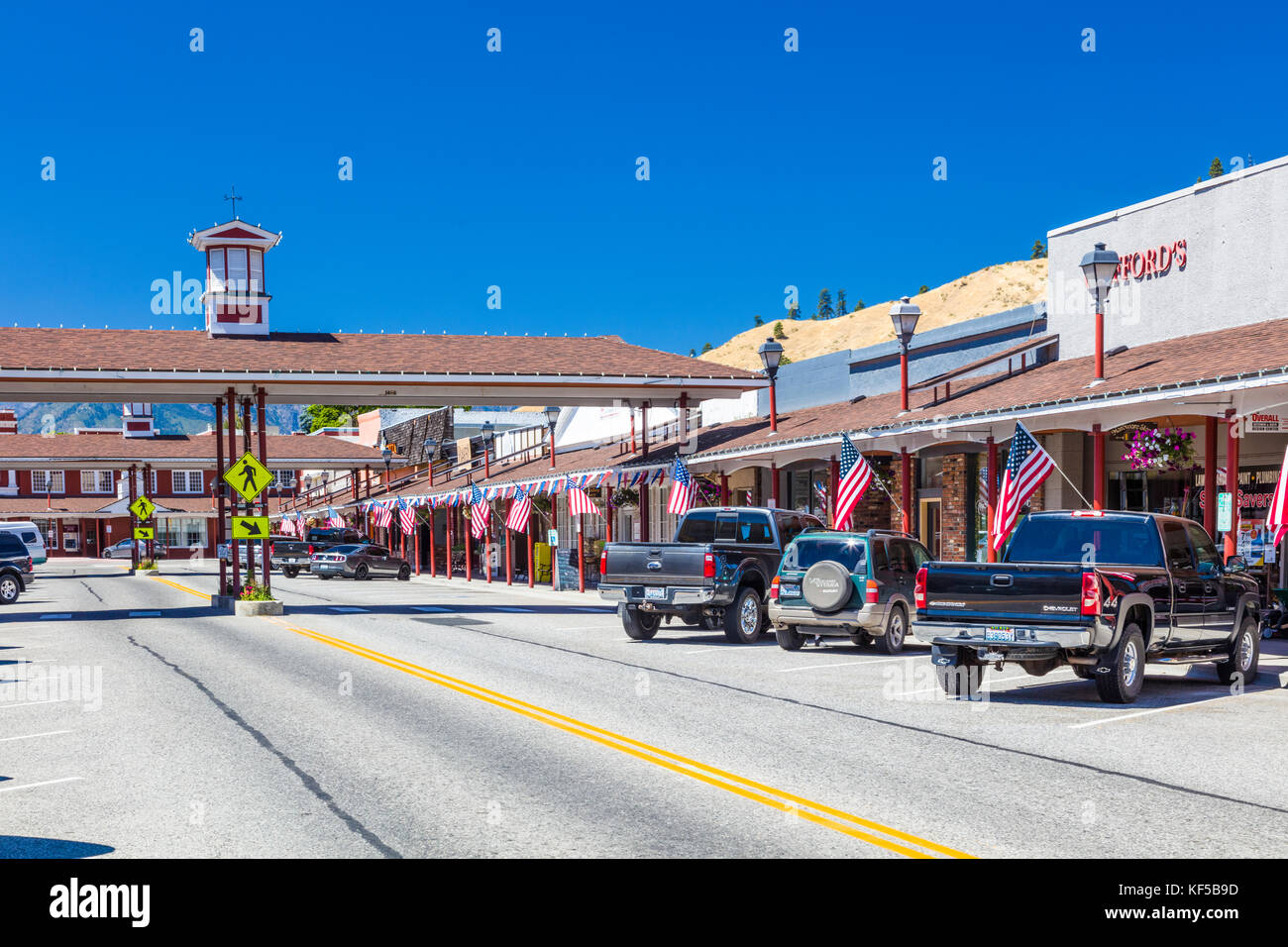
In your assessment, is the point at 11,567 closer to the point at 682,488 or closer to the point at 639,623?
the point at 682,488

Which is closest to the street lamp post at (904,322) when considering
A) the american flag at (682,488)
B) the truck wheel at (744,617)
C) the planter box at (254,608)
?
the american flag at (682,488)

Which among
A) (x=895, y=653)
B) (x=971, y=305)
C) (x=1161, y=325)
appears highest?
(x=971, y=305)

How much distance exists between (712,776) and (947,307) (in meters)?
162

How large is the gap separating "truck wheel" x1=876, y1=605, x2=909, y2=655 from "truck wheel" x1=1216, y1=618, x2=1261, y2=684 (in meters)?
4.87

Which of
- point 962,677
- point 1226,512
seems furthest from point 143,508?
point 962,677

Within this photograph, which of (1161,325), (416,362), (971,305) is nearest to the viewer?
(1161,325)

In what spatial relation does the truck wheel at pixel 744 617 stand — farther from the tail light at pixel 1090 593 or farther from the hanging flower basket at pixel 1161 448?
the tail light at pixel 1090 593

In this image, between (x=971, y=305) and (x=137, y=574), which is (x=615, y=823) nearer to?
(x=137, y=574)

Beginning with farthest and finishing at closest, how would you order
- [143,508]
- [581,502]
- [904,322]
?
[143,508] → [581,502] → [904,322]

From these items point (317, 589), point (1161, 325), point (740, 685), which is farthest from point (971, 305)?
point (740, 685)

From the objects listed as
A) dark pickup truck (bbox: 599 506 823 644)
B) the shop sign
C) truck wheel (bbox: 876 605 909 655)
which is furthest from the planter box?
the shop sign

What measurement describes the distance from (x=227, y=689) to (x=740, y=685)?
599 cm

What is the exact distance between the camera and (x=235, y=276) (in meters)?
42.6
